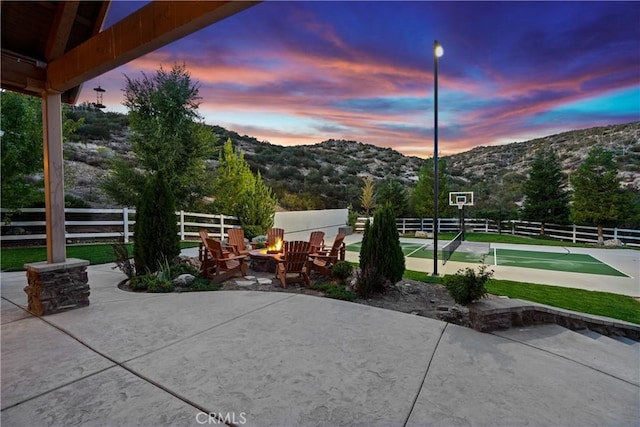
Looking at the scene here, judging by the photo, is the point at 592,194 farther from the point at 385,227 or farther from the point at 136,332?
the point at 136,332

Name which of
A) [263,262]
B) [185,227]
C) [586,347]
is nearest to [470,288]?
[586,347]

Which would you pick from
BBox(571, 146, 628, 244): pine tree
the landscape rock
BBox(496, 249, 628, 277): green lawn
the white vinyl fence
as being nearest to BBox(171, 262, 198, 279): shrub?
the landscape rock

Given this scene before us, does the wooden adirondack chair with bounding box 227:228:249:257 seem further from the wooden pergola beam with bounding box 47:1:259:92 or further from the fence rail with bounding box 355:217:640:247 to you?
the fence rail with bounding box 355:217:640:247

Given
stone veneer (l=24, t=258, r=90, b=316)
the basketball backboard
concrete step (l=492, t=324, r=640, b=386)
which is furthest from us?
the basketball backboard

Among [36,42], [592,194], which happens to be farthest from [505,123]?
[36,42]

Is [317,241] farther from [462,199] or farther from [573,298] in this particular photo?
[462,199]

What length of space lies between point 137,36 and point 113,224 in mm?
9484

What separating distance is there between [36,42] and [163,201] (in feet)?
9.40

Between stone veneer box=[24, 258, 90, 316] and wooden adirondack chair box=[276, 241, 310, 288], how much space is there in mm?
2960

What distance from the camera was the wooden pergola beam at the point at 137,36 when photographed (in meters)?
2.51

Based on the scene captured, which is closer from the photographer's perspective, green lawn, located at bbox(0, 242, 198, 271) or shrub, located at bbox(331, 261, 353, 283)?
shrub, located at bbox(331, 261, 353, 283)

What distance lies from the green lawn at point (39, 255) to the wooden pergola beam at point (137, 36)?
15.3 ft

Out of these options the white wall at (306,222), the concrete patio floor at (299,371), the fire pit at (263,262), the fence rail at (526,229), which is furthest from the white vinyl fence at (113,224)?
the concrete patio floor at (299,371)

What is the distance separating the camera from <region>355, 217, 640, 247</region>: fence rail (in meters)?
15.3
